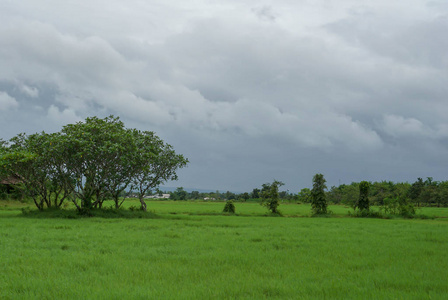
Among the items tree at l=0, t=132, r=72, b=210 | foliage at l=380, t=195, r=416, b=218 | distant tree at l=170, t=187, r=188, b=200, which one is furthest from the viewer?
distant tree at l=170, t=187, r=188, b=200

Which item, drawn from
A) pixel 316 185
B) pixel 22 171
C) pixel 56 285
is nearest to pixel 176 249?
pixel 56 285

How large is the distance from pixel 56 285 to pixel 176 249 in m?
4.60

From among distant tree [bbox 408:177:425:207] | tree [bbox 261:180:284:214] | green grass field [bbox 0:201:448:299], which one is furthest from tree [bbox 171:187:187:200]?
green grass field [bbox 0:201:448:299]

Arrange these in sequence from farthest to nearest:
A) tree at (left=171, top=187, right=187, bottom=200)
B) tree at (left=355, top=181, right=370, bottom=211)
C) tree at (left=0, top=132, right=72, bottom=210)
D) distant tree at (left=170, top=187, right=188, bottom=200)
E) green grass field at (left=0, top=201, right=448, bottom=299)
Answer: tree at (left=171, top=187, right=187, bottom=200), distant tree at (left=170, top=187, right=188, bottom=200), tree at (left=355, top=181, right=370, bottom=211), tree at (left=0, top=132, right=72, bottom=210), green grass field at (left=0, top=201, right=448, bottom=299)

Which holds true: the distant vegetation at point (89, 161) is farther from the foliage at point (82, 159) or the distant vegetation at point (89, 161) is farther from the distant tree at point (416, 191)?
the distant tree at point (416, 191)

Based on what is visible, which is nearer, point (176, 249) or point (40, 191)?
point (176, 249)

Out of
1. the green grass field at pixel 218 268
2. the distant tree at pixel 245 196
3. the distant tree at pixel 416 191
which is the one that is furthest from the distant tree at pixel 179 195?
the green grass field at pixel 218 268

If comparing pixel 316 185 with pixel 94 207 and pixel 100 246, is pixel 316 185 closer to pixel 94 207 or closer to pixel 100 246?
pixel 94 207

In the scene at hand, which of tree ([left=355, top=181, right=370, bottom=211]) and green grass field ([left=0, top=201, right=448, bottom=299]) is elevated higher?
tree ([left=355, top=181, right=370, bottom=211])

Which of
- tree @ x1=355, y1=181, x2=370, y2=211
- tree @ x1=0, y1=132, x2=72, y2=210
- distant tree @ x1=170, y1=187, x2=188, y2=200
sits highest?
tree @ x1=0, y1=132, x2=72, y2=210

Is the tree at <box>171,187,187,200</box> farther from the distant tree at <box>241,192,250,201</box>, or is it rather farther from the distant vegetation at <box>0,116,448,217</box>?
the distant vegetation at <box>0,116,448,217</box>

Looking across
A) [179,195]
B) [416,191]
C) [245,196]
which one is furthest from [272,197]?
[179,195]

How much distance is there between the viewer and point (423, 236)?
15375 mm

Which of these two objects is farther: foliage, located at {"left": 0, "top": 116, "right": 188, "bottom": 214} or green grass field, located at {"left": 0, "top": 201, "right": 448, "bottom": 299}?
foliage, located at {"left": 0, "top": 116, "right": 188, "bottom": 214}
